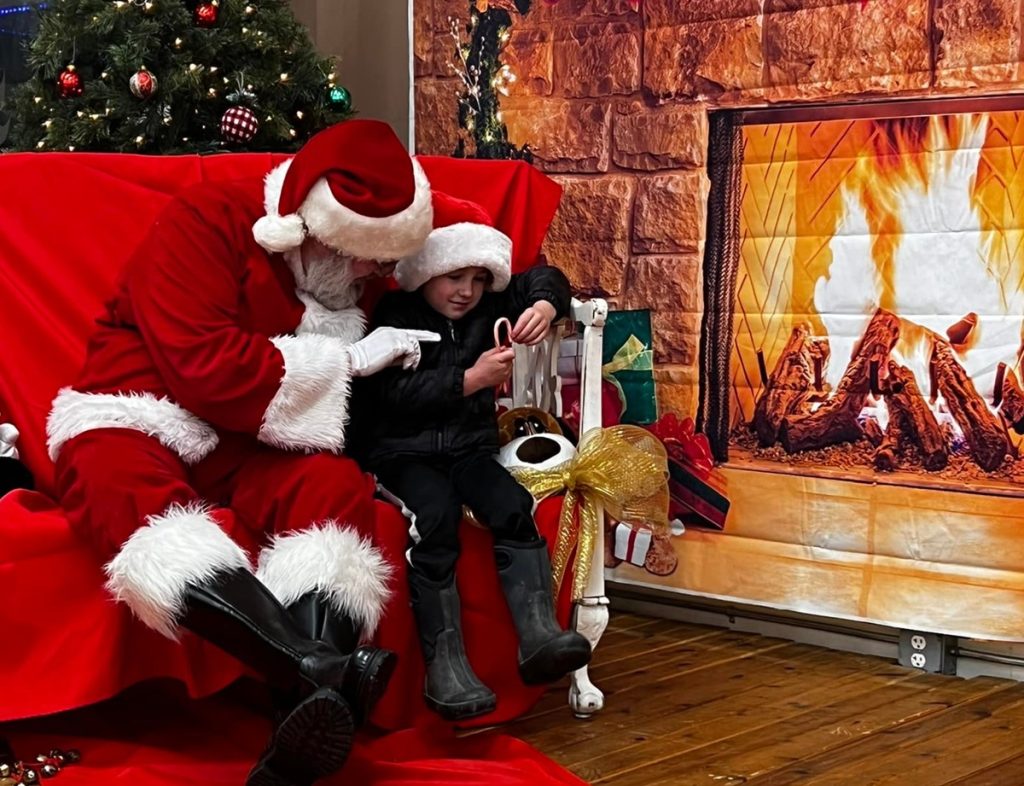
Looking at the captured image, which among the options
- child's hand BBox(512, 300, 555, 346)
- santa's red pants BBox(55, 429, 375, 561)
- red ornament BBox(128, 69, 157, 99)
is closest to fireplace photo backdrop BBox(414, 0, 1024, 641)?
child's hand BBox(512, 300, 555, 346)

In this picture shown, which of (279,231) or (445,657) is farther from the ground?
(279,231)

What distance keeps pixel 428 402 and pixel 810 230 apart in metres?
0.99

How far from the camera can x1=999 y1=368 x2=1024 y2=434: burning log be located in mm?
2555

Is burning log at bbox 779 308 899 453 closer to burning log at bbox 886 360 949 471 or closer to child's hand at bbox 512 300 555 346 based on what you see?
burning log at bbox 886 360 949 471

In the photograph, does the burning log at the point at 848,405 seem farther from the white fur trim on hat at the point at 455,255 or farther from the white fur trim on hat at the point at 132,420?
the white fur trim on hat at the point at 132,420

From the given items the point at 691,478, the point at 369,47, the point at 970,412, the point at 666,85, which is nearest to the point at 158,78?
the point at 369,47

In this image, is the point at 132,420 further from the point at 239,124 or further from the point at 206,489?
the point at 239,124

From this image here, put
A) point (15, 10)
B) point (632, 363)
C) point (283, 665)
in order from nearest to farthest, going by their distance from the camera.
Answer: point (283, 665)
point (632, 363)
point (15, 10)

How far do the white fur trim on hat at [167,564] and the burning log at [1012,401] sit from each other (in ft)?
4.85

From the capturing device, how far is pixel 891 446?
2.71m

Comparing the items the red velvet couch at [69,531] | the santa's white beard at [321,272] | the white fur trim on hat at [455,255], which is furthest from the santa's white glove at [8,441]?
A: the white fur trim on hat at [455,255]

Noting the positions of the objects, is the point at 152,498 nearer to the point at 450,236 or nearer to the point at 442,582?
the point at 442,582

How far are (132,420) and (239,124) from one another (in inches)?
42.3

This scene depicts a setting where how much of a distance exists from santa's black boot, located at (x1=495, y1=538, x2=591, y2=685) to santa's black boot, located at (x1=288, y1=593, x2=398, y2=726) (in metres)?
0.30
